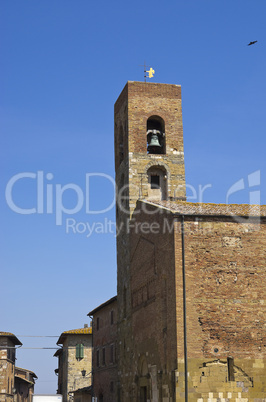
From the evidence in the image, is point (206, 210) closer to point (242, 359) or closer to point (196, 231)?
point (196, 231)

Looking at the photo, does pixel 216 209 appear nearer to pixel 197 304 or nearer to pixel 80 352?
pixel 197 304

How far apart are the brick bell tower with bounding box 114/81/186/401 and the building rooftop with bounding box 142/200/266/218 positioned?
15.8 ft

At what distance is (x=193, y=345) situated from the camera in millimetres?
18109

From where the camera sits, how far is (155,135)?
2692 centimetres

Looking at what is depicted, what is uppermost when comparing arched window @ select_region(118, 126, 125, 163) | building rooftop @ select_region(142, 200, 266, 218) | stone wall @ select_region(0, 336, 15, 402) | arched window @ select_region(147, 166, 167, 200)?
arched window @ select_region(118, 126, 125, 163)

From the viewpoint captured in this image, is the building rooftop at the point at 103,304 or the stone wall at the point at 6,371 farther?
the stone wall at the point at 6,371

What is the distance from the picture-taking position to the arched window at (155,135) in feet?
88.0

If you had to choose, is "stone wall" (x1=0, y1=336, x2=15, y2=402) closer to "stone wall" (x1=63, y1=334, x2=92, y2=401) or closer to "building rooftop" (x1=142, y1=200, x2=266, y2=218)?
"stone wall" (x1=63, y1=334, x2=92, y2=401)

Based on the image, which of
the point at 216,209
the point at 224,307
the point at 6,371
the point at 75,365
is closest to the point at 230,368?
the point at 224,307

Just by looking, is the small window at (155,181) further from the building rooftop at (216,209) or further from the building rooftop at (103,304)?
the building rooftop at (103,304)

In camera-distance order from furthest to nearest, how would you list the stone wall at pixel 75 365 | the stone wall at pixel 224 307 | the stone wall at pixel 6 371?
the stone wall at pixel 75 365 < the stone wall at pixel 6 371 < the stone wall at pixel 224 307

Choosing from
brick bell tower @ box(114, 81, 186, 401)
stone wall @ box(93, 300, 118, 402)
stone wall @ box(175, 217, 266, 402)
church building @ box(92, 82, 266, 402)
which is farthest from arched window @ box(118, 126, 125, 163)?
stone wall @ box(175, 217, 266, 402)

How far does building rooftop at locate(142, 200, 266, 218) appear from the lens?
1988cm

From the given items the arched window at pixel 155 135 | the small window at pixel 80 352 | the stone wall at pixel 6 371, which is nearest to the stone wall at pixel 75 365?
the small window at pixel 80 352
